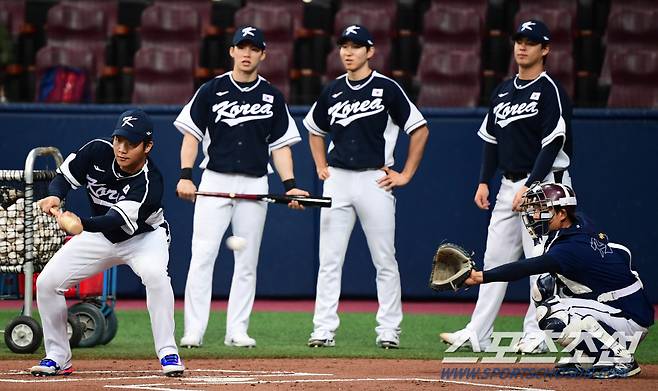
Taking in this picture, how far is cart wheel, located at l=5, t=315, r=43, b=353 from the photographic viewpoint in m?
7.96

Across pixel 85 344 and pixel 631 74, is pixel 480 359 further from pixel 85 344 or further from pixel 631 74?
pixel 631 74

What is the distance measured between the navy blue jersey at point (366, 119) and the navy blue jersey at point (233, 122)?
17.4 inches

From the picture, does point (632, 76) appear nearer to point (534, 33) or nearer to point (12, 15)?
point (534, 33)

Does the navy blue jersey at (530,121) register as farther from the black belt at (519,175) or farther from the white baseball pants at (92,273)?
the white baseball pants at (92,273)

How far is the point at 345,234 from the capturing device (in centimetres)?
870

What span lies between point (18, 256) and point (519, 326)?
13.0 ft

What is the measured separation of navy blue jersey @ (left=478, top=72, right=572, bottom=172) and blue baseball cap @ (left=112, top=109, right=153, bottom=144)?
252 centimetres

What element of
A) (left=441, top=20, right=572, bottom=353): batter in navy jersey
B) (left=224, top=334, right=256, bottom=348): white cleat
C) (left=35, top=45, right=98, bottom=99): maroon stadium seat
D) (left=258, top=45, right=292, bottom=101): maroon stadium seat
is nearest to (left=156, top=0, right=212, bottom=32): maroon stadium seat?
(left=35, top=45, right=98, bottom=99): maroon stadium seat

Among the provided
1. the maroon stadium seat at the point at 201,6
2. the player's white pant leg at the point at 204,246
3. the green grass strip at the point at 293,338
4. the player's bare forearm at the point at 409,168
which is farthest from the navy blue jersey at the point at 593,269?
the maroon stadium seat at the point at 201,6

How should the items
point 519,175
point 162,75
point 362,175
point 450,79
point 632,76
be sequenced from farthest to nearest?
point 162,75 < point 450,79 < point 632,76 < point 362,175 < point 519,175

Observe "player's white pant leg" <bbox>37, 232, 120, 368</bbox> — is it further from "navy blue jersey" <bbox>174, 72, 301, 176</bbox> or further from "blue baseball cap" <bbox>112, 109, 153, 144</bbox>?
"navy blue jersey" <bbox>174, 72, 301, 176</bbox>

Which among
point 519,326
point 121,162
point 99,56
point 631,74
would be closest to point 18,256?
point 121,162

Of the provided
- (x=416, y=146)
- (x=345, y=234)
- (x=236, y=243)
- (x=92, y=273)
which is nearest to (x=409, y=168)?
(x=416, y=146)

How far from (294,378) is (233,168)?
2.10m
